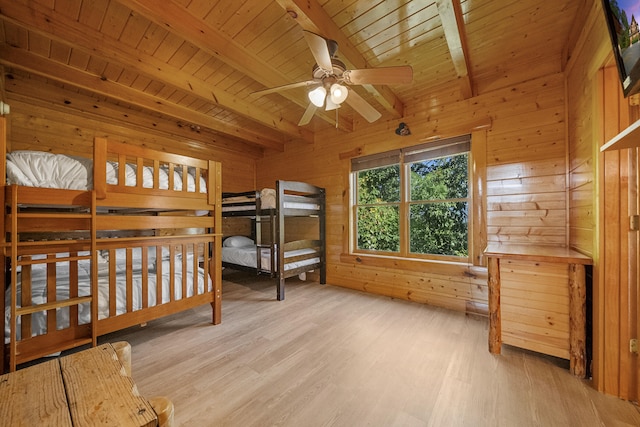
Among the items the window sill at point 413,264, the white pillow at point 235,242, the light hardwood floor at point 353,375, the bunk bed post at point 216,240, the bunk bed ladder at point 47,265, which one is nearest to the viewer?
the light hardwood floor at point 353,375

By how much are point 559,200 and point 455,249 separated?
1.05m

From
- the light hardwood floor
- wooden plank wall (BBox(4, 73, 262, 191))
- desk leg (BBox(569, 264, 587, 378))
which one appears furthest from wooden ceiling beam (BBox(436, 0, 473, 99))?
wooden plank wall (BBox(4, 73, 262, 191))

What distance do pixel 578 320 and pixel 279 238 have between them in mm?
2782

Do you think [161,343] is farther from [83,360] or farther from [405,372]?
[405,372]

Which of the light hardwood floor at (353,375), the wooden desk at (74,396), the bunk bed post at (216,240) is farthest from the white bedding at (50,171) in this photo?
the wooden desk at (74,396)

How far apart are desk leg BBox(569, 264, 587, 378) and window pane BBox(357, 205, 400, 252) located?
1818 mm

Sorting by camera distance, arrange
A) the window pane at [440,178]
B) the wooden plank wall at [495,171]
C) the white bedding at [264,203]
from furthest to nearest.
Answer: the white bedding at [264,203] → the window pane at [440,178] → the wooden plank wall at [495,171]

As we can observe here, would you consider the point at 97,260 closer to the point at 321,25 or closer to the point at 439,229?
the point at 321,25

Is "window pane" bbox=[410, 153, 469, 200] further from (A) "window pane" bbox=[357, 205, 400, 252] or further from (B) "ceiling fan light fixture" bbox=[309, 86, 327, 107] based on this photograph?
(B) "ceiling fan light fixture" bbox=[309, 86, 327, 107]

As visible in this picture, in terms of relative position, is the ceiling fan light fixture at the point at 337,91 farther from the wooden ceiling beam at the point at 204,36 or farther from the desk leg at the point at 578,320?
the desk leg at the point at 578,320

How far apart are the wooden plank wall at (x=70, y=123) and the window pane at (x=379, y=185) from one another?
3029 millimetres

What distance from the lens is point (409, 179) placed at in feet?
10.6

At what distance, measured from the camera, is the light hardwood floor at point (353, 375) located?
4.17 ft

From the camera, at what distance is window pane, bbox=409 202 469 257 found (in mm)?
2842
